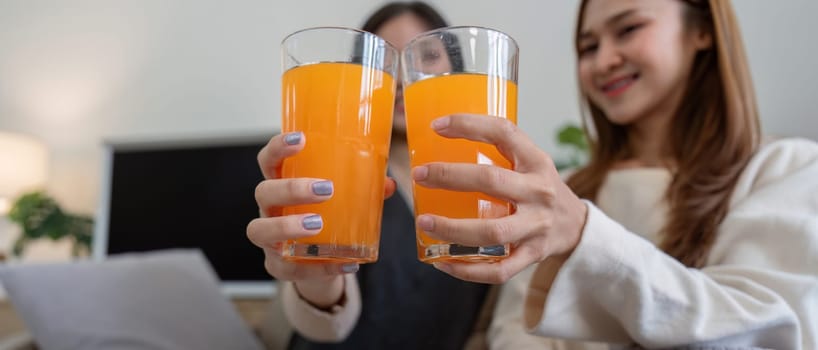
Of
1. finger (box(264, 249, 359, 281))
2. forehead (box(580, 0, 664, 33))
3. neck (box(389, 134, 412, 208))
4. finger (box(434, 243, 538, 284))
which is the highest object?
forehead (box(580, 0, 664, 33))

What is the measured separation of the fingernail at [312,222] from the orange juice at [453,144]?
117 millimetres

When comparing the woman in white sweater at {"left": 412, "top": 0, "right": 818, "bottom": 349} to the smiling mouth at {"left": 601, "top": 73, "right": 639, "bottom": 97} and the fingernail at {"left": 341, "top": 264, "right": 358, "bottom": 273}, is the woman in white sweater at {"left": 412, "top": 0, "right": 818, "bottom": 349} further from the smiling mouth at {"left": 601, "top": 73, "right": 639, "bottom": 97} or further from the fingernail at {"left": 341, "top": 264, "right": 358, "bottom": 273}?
the fingernail at {"left": 341, "top": 264, "right": 358, "bottom": 273}

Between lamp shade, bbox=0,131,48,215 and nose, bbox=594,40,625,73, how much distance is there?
2.77 meters

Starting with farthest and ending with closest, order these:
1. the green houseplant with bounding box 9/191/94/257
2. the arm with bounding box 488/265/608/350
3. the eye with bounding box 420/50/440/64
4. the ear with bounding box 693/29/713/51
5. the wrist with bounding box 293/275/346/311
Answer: the green houseplant with bounding box 9/191/94/257 → the ear with bounding box 693/29/713/51 → the arm with bounding box 488/265/608/350 → the wrist with bounding box 293/275/346/311 → the eye with bounding box 420/50/440/64

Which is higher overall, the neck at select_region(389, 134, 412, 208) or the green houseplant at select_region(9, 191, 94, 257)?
the neck at select_region(389, 134, 412, 208)

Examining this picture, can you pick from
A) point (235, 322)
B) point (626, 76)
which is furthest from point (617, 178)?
point (235, 322)

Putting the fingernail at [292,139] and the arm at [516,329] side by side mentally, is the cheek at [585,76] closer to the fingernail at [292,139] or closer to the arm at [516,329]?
the arm at [516,329]

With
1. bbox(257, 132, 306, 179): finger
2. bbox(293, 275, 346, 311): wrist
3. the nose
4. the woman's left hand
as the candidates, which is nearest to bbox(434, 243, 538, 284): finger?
the woman's left hand

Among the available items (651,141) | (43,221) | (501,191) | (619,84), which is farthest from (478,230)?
(43,221)

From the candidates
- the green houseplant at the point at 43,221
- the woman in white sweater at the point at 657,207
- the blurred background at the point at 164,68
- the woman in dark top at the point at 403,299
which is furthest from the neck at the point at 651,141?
the green houseplant at the point at 43,221

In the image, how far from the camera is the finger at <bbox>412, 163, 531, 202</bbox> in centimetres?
56

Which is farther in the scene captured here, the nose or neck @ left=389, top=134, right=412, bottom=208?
neck @ left=389, top=134, right=412, bottom=208

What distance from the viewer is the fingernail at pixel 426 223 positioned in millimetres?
577

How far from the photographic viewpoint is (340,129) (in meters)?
0.65
